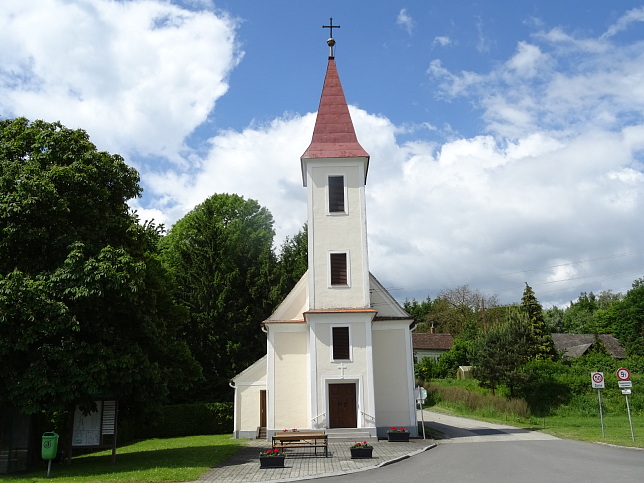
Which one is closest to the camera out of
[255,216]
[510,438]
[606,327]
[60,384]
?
[60,384]

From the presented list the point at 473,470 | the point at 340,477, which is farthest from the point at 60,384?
the point at 473,470

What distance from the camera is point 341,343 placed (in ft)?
→ 82.6

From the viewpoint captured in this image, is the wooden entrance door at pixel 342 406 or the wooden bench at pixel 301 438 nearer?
the wooden bench at pixel 301 438

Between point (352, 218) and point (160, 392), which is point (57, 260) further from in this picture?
point (352, 218)

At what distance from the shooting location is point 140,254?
20156mm

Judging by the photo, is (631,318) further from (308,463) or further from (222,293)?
(308,463)

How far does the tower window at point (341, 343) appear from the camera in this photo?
25047 millimetres

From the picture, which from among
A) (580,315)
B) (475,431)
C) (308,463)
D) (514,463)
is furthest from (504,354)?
(580,315)

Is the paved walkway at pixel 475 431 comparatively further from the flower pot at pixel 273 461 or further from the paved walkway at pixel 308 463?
the flower pot at pixel 273 461

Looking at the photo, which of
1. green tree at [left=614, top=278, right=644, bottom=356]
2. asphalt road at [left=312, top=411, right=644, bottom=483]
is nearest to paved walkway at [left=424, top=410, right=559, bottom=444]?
asphalt road at [left=312, top=411, right=644, bottom=483]

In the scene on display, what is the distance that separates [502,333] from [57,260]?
30532 millimetres

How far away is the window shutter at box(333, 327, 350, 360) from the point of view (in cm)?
2506

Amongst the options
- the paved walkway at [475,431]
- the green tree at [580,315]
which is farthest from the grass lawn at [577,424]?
the green tree at [580,315]

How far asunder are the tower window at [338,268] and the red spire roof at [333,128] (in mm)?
4931
